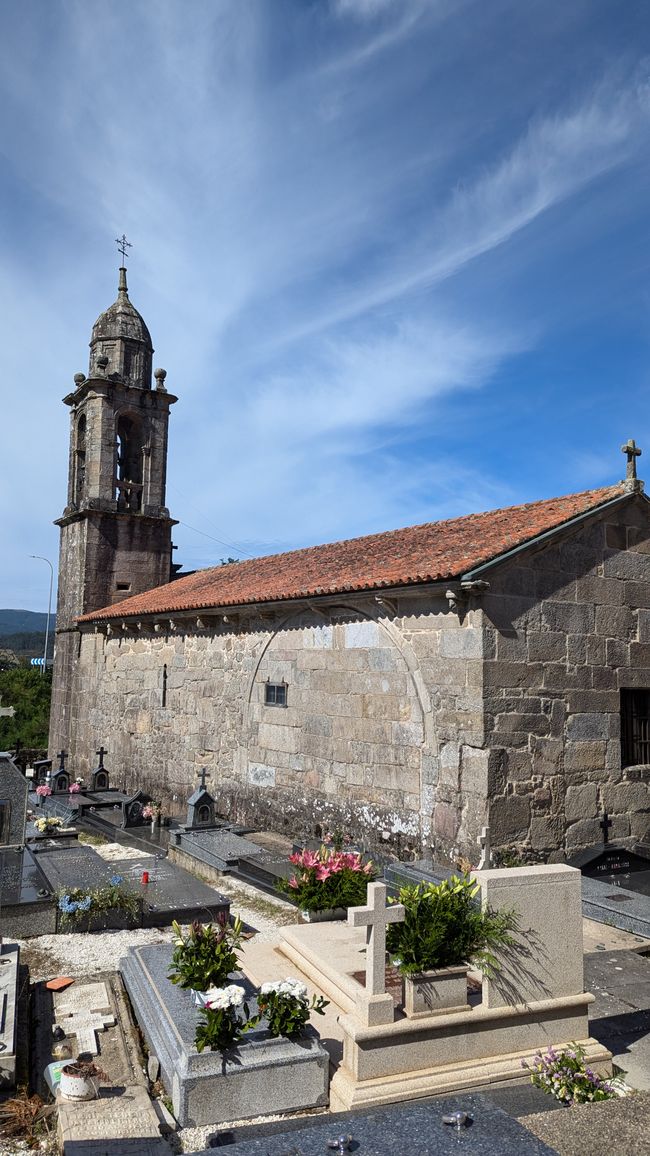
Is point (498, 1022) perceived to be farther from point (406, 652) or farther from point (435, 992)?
point (406, 652)

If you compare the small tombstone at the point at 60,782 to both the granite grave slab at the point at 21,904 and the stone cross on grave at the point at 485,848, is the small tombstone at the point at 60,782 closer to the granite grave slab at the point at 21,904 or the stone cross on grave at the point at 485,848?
the granite grave slab at the point at 21,904

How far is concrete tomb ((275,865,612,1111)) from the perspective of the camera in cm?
441

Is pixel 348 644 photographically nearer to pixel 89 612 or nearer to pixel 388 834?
pixel 388 834

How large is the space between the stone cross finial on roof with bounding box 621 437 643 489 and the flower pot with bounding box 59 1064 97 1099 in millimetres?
9301

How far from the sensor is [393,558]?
1152 centimetres

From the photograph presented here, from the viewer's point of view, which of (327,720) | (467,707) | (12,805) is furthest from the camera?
(327,720)

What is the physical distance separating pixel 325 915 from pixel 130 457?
16.7m

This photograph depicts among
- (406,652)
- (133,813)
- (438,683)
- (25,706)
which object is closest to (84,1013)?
(438,683)

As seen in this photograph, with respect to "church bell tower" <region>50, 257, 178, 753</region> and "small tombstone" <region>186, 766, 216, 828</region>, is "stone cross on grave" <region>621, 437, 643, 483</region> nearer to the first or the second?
"small tombstone" <region>186, 766, 216, 828</region>

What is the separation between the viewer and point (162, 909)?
27.4 ft

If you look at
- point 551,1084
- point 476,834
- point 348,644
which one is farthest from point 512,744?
point 551,1084

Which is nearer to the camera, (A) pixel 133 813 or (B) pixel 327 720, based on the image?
(B) pixel 327 720

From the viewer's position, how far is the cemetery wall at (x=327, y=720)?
9.46 metres

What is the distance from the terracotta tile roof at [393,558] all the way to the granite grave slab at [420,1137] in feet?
21.6
